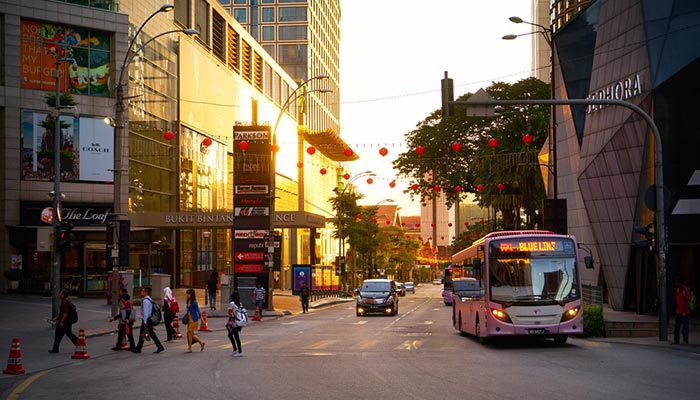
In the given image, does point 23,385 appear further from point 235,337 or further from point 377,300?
point 377,300

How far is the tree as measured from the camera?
56.3 m

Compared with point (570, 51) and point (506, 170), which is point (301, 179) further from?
point (570, 51)

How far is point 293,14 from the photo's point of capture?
387 feet

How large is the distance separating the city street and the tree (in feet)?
100

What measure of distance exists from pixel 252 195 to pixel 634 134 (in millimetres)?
22333

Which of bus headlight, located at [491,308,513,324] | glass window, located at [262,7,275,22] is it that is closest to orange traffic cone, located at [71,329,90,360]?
bus headlight, located at [491,308,513,324]

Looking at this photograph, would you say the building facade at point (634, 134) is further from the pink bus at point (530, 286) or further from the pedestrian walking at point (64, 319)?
the pedestrian walking at point (64, 319)

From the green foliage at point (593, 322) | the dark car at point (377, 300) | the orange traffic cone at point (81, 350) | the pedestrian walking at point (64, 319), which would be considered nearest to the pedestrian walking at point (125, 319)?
the pedestrian walking at point (64, 319)

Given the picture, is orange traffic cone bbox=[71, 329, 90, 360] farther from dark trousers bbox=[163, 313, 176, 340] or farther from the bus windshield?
the bus windshield

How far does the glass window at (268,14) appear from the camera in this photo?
4717 inches

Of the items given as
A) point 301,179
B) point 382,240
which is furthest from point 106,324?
Answer: point 301,179

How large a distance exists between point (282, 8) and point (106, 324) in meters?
91.7

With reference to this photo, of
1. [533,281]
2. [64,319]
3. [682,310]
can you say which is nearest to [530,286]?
[533,281]

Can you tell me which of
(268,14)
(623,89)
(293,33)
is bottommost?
(623,89)
